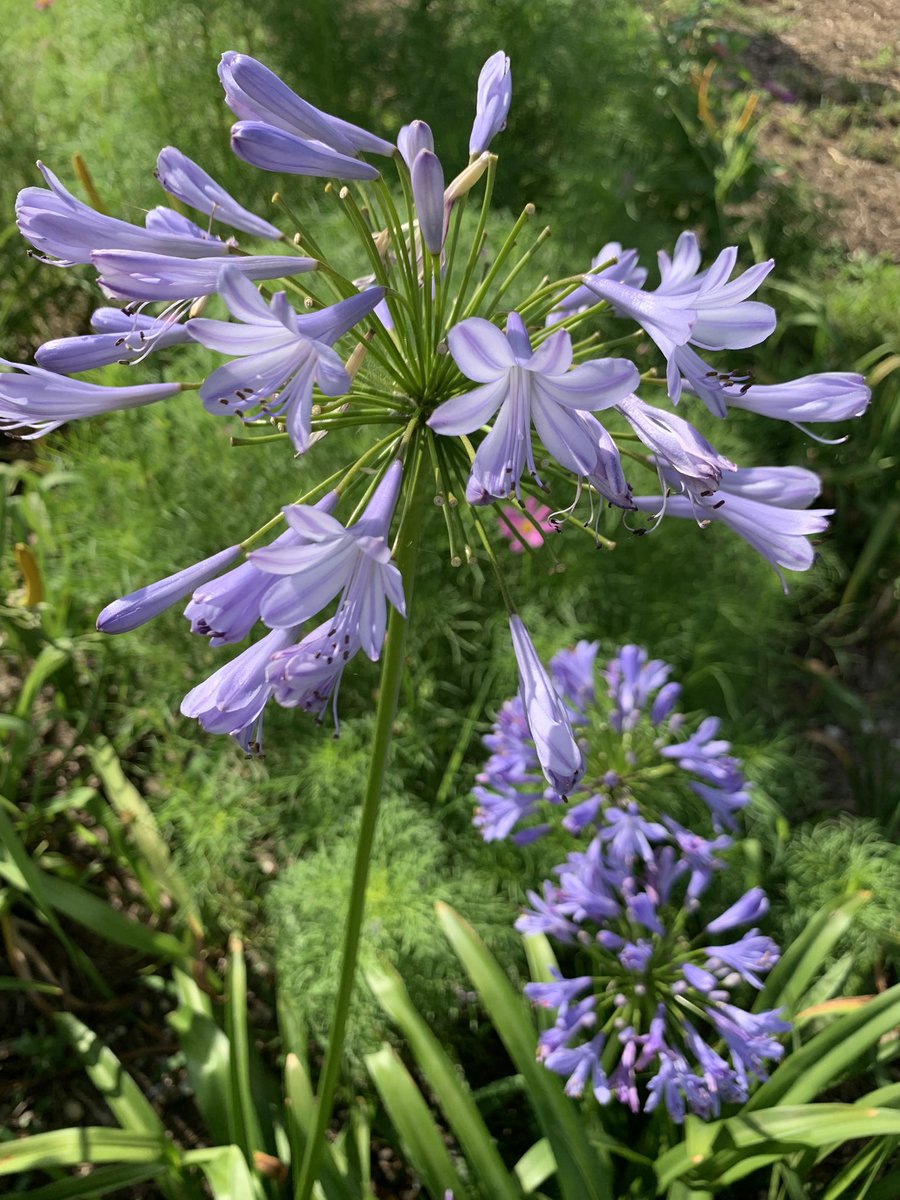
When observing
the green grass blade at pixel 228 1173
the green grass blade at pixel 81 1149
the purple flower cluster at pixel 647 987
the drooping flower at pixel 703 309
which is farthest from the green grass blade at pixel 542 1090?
the drooping flower at pixel 703 309

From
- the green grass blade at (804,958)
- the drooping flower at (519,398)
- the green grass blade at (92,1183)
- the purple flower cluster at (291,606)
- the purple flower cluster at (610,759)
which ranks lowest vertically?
the green grass blade at (804,958)

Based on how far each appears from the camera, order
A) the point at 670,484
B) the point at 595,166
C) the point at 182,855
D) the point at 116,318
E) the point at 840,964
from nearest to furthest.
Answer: the point at 670,484
the point at 116,318
the point at 840,964
the point at 182,855
the point at 595,166

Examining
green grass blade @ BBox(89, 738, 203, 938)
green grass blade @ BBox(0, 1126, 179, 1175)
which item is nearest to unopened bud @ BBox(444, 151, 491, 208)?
green grass blade @ BBox(0, 1126, 179, 1175)

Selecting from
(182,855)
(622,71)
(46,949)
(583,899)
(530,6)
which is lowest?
(46,949)

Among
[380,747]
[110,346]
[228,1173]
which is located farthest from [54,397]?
[228,1173]

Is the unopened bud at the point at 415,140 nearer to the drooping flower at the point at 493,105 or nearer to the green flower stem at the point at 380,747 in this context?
the drooping flower at the point at 493,105

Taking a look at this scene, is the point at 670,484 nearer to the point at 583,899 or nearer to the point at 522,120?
the point at 583,899

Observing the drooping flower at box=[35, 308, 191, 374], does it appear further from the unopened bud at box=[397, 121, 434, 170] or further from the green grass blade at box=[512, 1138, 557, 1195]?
the green grass blade at box=[512, 1138, 557, 1195]

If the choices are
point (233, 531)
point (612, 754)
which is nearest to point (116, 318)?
point (612, 754)
